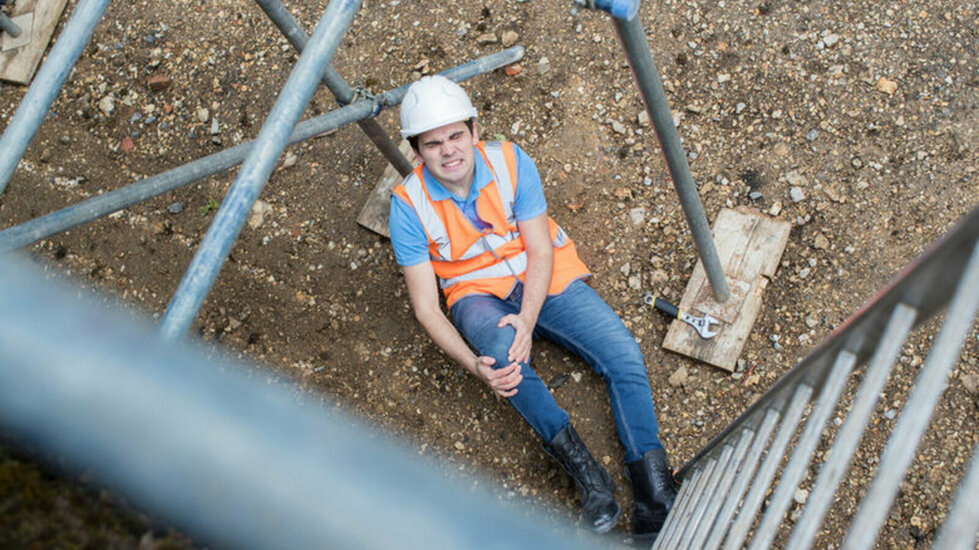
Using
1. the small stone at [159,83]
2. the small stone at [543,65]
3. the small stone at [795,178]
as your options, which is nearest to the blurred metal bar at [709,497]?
the small stone at [795,178]

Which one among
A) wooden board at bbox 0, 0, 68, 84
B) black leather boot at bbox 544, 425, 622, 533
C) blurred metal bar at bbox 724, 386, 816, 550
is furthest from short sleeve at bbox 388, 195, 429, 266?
wooden board at bbox 0, 0, 68, 84

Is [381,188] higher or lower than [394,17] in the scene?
lower

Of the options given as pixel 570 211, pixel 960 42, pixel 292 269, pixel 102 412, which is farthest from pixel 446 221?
pixel 960 42

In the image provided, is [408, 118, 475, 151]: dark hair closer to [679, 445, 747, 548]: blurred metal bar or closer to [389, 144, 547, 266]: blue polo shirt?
[389, 144, 547, 266]: blue polo shirt

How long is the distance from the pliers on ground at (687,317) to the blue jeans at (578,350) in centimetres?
30

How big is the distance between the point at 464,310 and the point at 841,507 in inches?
65.6

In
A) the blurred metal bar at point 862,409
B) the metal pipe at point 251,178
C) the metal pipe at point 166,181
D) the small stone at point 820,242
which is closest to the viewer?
the blurred metal bar at point 862,409

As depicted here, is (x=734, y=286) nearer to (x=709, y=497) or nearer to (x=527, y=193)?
(x=527, y=193)

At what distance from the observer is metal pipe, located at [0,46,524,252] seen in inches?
77.6

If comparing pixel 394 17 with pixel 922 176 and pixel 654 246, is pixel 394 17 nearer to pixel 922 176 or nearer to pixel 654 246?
pixel 654 246

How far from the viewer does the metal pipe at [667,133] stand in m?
1.89

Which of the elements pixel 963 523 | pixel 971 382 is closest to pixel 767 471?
pixel 963 523

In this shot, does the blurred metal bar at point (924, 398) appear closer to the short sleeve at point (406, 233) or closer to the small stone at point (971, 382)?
the short sleeve at point (406, 233)

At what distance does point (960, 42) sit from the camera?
11.1ft
